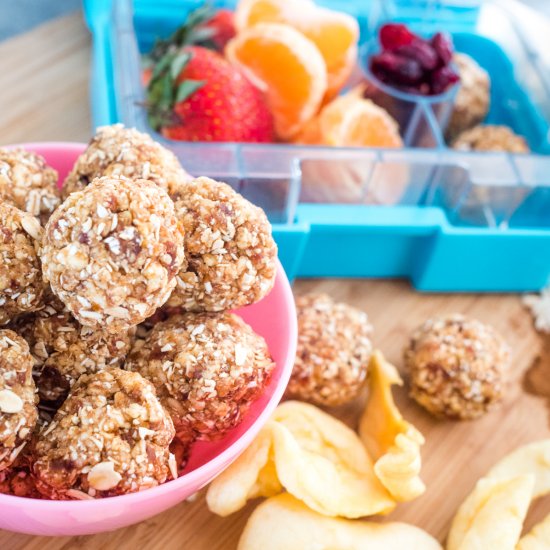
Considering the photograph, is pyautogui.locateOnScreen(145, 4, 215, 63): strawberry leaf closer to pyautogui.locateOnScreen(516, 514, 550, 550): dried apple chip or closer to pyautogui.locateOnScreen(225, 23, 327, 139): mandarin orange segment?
pyautogui.locateOnScreen(225, 23, 327, 139): mandarin orange segment

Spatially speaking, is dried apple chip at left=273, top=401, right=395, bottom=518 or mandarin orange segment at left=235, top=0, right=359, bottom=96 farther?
mandarin orange segment at left=235, top=0, right=359, bottom=96

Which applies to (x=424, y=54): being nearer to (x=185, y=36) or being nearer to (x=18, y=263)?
(x=185, y=36)

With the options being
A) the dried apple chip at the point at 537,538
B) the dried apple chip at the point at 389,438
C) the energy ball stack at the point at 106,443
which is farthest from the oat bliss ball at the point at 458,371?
the energy ball stack at the point at 106,443

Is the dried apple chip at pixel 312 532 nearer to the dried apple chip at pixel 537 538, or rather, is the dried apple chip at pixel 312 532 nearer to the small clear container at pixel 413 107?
the dried apple chip at pixel 537 538

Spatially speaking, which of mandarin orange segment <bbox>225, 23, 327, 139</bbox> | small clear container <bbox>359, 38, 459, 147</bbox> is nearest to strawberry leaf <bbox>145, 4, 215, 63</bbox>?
mandarin orange segment <bbox>225, 23, 327, 139</bbox>

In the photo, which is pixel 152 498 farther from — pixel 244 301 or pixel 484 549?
pixel 484 549

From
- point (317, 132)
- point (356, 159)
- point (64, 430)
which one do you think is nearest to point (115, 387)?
point (64, 430)
